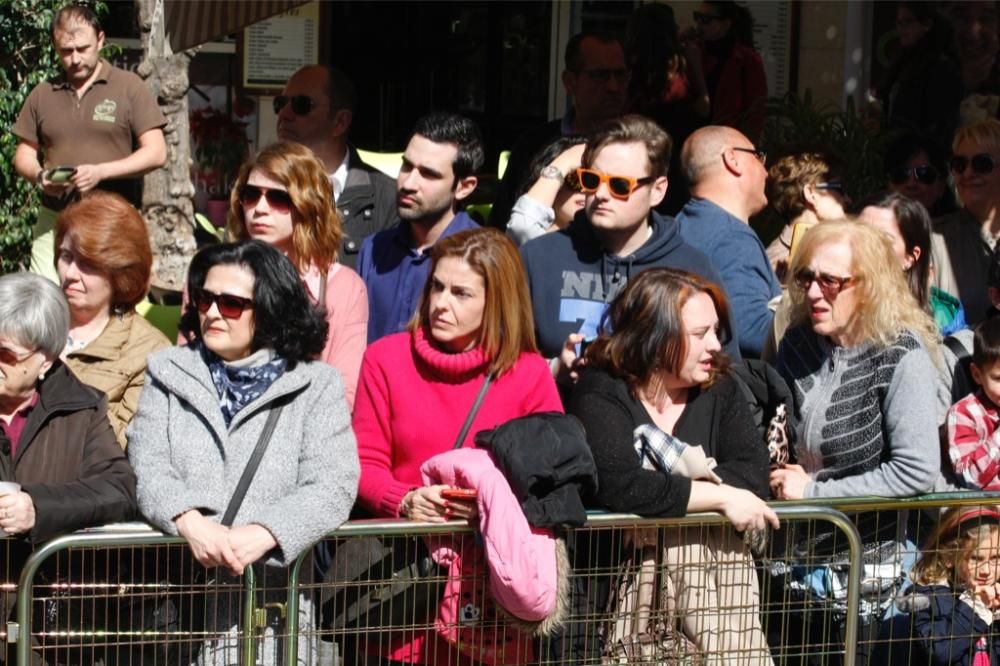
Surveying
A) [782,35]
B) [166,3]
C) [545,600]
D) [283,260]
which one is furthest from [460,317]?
[782,35]

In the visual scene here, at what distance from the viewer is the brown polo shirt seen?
7965 mm

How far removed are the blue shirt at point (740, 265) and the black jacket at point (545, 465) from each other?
1.45 metres

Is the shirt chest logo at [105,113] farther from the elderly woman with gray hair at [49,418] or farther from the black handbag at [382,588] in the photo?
the black handbag at [382,588]

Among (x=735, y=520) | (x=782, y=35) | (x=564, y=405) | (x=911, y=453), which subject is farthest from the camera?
(x=782, y=35)

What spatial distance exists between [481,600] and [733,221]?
6.68 feet

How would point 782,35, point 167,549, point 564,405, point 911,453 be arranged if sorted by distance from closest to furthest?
point 167,549
point 911,453
point 564,405
point 782,35

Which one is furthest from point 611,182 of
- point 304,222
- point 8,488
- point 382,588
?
point 8,488

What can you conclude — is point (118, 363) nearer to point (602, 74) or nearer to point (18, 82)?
point (602, 74)

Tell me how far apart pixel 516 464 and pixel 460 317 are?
62cm

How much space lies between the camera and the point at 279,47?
447 inches

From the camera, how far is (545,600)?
465 centimetres

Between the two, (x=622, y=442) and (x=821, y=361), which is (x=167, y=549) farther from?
(x=821, y=361)

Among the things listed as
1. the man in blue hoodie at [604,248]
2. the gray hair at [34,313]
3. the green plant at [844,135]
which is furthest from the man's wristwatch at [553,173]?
the green plant at [844,135]

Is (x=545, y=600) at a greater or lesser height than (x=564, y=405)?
lesser
